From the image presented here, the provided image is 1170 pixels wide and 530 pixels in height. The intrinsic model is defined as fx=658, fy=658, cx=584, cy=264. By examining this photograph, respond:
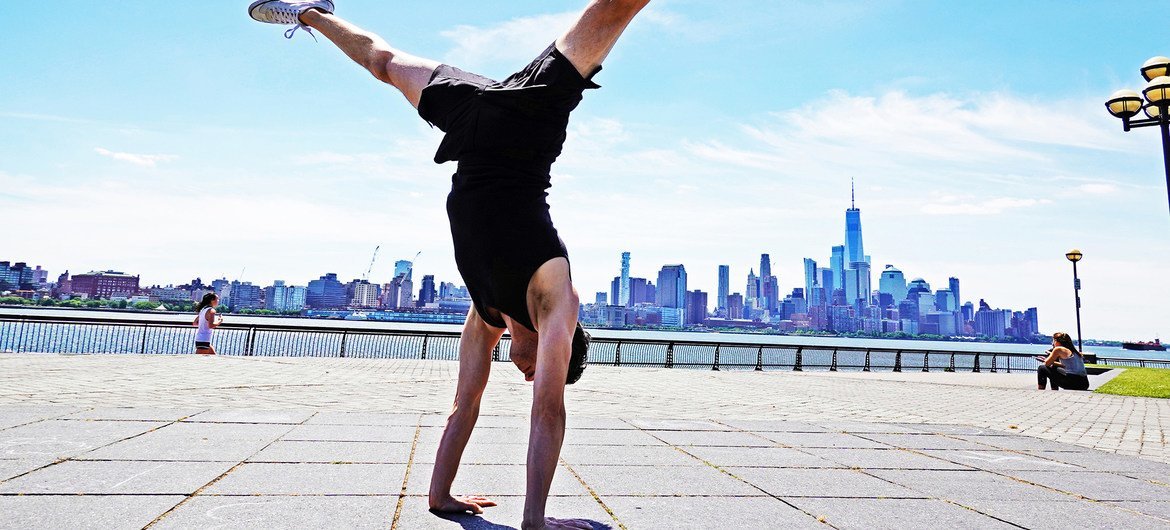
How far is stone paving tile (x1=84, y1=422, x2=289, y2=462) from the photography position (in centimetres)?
373

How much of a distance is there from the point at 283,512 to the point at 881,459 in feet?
12.7

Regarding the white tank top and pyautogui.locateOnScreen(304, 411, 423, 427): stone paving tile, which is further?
the white tank top

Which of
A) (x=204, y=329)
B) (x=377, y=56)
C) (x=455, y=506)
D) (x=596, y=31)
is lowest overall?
(x=455, y=506)

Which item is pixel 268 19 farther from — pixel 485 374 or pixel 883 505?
pixel 883 505

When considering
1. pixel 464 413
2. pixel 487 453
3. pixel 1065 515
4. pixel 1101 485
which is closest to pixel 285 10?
pixel 464 413

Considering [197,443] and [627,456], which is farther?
[627,456]

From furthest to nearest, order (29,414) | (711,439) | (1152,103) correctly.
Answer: (1152,103)
(711,439)
(29,414)

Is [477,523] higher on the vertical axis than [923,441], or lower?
higher

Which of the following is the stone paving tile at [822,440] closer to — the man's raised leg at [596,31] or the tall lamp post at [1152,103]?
the man's raised leg at [596,31]

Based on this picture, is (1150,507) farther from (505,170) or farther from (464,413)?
(505,170)

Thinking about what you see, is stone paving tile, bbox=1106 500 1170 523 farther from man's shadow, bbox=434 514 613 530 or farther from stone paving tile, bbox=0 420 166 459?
stone paving tile, bbox=0 420 166 459

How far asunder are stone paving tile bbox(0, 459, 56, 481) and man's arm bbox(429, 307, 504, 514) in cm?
211

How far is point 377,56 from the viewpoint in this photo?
2650 mm

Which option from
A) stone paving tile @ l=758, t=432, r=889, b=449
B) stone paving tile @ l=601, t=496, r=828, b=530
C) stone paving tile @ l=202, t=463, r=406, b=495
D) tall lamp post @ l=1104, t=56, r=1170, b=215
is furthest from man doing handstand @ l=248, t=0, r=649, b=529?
tall lamp post @ l=1104, t=56, r=1170, b=215
